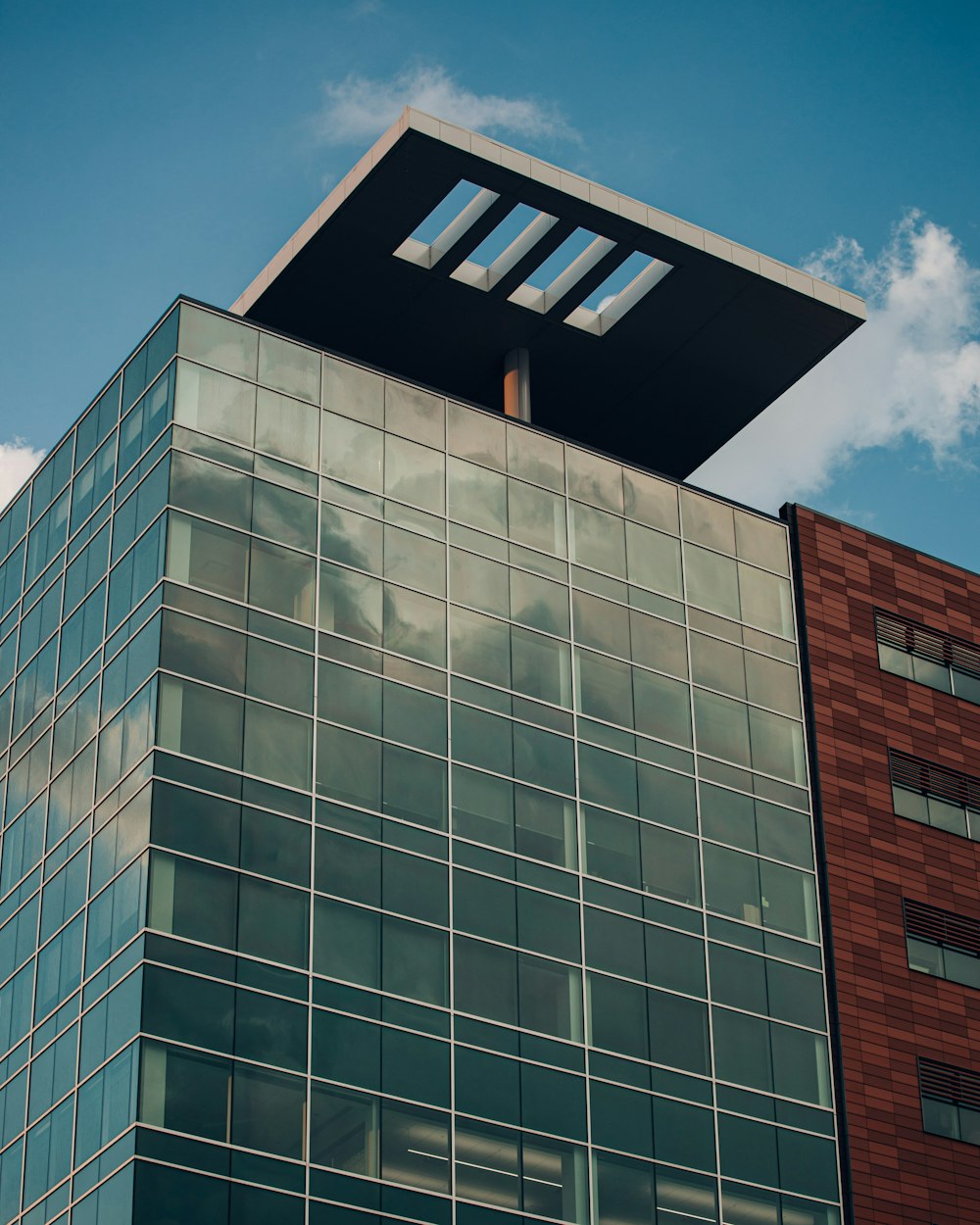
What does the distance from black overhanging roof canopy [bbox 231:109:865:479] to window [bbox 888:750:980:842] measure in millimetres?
12969

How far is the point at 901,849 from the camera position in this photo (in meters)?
60.9

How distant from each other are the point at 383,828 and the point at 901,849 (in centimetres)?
1680

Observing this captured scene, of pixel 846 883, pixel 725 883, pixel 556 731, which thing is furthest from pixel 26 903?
pixel 846 883

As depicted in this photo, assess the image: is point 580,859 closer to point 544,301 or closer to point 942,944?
point 942,944

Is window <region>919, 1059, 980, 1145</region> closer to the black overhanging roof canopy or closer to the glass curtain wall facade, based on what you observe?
the glass curtain wall facade

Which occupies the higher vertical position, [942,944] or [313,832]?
[942,944]

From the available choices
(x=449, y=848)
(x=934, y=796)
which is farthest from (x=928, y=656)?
(x=449, y=848)

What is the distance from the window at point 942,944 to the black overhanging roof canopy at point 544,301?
57.2 ft

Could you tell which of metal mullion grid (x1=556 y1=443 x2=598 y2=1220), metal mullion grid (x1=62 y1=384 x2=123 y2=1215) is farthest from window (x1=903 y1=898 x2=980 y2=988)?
metal mullion grid (x1=62 y1=384 x2=123 y2=1215)

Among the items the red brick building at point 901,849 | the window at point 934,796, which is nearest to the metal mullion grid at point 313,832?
the red brick building at point 901,849

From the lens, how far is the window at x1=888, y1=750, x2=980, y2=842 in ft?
204

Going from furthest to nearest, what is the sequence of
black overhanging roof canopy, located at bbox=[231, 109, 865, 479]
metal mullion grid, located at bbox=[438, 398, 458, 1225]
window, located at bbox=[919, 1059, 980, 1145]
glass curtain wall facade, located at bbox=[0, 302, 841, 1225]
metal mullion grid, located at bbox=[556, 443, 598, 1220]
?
black overhanging roof canopy, located at bbox=[231, 109, 865, 479] < window, located at bbox=[919, 1059, 980, 1145] < metal mullion grid, located at bbox=[556, 443, 598, 1220] < metal mullion grid, located at bbox=[438, 398, 458, 1225] < glass curtain wall facade, located at bbox=[0, 302, 841, 1225]

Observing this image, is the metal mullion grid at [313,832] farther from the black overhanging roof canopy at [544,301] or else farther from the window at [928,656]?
the window at [928,656]

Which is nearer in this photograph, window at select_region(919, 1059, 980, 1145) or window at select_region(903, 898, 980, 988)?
window at select_region(919, 1059, 980, 1145)
